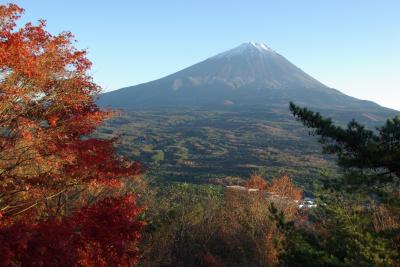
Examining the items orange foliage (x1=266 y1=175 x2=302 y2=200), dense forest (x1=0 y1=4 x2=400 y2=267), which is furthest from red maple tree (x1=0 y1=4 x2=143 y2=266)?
orange foliage (x1=266 y1=175 x2=302 y2=200)

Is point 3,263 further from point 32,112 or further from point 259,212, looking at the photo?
point 259,212

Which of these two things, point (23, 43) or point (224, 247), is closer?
point (23, 43)

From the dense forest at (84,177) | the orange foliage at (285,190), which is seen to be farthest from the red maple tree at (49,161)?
the orange foliage at (285,190)

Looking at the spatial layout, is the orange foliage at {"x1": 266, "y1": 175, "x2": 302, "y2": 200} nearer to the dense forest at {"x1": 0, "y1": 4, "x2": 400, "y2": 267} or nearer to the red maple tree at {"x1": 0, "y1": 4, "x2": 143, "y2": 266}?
the dense forest at {"x1": 0, "y1": 4, "x2": 400, "y2": 267}

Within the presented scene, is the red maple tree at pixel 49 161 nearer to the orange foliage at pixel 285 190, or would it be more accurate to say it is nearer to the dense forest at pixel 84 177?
the dense forest at pixel 84 177

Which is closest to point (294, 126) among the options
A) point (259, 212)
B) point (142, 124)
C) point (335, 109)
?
point (335, 109)

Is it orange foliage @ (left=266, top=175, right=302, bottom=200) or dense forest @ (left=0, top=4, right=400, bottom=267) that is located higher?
dense forest @ (left=0, top=4, right=400, bottom=267)

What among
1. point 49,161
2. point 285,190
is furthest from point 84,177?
point 285,190

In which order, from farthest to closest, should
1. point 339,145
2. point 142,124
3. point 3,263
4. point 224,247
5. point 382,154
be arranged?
point 142,124
point 224,247
point 339,145
point 382,154
point 3,263

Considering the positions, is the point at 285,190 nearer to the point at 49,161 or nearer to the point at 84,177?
the point at 84,177
